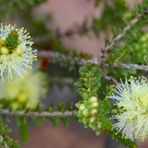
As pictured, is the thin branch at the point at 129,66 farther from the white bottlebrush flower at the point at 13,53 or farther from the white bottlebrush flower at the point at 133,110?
the white bottlebrush flower at the point at 13,53

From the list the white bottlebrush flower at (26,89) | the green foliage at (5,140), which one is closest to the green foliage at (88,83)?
the green foliage at (5,140)

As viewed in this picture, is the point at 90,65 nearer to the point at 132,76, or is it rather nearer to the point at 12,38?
the point at 132,76

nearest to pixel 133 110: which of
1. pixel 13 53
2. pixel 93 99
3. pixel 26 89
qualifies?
pixel 93 99

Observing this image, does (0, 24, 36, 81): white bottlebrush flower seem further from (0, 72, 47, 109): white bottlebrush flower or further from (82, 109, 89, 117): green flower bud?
(0, 72, 47, 109): white bottlebrush flower

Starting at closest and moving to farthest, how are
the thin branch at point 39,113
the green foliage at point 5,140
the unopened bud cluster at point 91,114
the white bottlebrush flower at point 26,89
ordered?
the unopened bud cluster at point 91,114 < the green foliage at point 5,140 < the thin branch at point 39,113 < the white bottlebrush flower at point 26,89

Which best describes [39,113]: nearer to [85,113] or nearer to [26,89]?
[85,113]

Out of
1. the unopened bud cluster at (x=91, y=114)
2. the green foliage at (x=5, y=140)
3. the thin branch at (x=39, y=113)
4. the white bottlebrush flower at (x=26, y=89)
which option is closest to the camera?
the unopened bud cluster at (x=91, y=114)

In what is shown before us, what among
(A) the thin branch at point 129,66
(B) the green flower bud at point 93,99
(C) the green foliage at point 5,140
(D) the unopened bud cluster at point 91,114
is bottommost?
(C) the green foliage at point 5,140

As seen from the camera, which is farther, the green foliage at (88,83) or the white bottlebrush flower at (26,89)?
the white bottlebrush flower at (26,89)
